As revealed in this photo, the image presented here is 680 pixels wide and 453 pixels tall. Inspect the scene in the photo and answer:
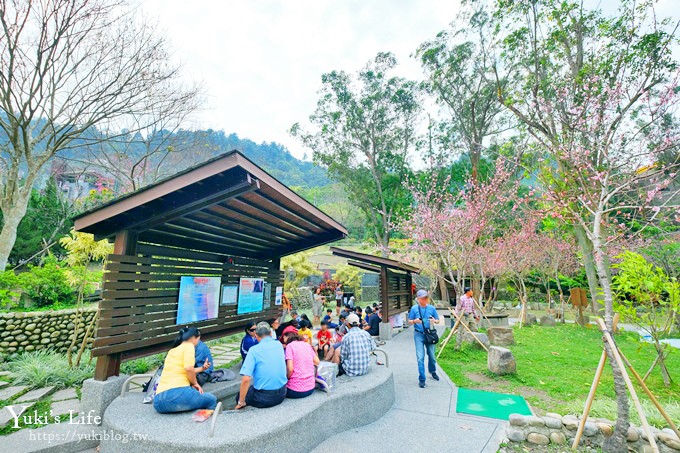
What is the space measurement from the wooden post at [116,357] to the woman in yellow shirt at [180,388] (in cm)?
125

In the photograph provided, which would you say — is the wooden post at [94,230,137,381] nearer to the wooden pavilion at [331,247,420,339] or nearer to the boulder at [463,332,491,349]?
the wooden pavilion at [331,247,420,339]

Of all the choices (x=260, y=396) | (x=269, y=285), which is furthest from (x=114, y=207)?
(x=269, y=285)

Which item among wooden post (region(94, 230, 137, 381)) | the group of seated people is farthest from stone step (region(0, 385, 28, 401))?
the group of seated people

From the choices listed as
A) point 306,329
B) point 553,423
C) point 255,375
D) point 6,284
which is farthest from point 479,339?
point 6,284

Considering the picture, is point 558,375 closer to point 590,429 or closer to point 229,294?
point 590,429

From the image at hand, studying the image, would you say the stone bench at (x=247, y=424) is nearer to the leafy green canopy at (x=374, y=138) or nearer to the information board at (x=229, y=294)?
the information board at (x=229, y=294)

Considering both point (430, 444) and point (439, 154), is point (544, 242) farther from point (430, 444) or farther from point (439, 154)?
point (430, 444)

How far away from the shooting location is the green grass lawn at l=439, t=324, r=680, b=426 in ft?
17.2

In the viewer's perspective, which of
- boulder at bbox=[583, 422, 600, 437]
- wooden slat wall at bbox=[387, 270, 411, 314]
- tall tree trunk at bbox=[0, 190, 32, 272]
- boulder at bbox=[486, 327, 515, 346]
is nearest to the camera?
boulder at bbox=[583, 422, 600, 437]

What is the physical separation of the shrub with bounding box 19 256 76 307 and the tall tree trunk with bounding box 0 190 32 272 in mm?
918

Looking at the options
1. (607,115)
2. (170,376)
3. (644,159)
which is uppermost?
(607,115)

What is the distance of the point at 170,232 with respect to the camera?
5766mm

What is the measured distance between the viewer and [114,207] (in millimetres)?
4453

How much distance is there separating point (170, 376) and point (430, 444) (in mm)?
3272
